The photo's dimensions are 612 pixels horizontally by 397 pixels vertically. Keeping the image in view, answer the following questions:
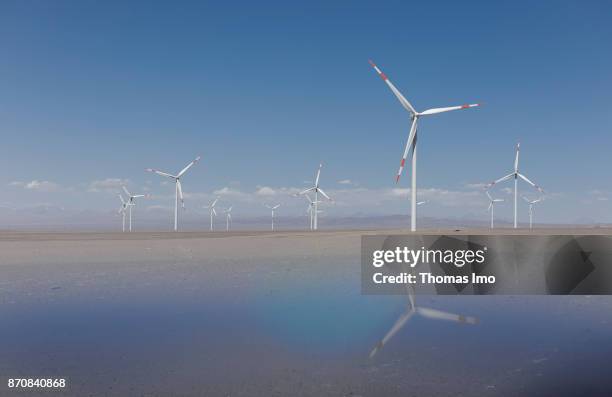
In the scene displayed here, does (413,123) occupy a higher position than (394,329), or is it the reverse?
(413,123)

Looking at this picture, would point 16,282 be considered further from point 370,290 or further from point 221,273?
point 370,290

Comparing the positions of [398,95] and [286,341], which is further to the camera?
[398,95]

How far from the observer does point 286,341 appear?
36.6ft

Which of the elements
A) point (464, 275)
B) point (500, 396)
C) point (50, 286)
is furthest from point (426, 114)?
point (500, 396)

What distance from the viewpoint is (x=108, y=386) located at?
8.27m

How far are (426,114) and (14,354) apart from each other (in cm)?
4072

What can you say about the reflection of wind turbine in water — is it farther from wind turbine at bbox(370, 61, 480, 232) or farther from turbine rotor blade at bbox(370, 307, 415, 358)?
wind turbine at bbox(370, 61, 480, 232)

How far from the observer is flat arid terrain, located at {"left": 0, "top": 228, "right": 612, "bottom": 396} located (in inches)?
329

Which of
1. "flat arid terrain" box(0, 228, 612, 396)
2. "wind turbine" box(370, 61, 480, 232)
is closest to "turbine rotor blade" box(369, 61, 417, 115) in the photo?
"wind turbine" box(370, 61, 480, 232)

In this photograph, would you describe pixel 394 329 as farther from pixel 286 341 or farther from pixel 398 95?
pixel 398 95

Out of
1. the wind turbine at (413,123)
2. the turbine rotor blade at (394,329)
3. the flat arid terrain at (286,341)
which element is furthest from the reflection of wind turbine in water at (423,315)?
the wind turbine at (413,123)

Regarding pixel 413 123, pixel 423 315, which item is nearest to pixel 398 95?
pixel 413 123

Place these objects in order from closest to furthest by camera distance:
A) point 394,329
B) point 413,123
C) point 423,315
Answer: point 394,329 → point 423,315 → point 413,123

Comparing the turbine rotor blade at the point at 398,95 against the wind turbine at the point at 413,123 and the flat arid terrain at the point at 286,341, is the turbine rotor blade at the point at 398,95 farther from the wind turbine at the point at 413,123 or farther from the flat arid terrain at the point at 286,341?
the flat arid terrain at the point at 286,341
